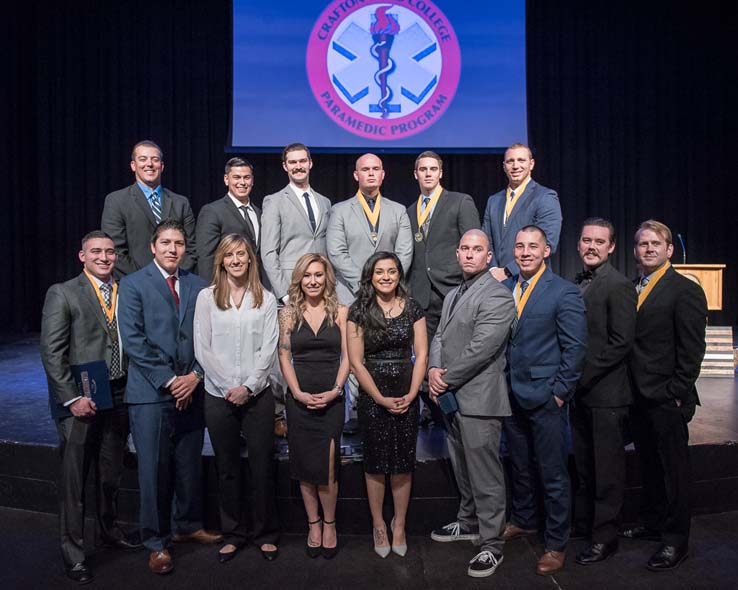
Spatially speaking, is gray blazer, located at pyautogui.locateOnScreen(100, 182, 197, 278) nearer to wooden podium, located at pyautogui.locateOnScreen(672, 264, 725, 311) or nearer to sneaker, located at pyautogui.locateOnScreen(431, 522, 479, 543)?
sneaker, located at pyautogui.locateOnScreen(431, 522, 479, 543)

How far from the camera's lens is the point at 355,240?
329cm

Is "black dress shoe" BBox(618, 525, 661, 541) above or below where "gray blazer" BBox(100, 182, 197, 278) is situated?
below

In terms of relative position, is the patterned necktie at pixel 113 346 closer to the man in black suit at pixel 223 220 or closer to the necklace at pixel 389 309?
the man in black suit at pixel 223 220

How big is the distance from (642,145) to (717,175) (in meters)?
1.10

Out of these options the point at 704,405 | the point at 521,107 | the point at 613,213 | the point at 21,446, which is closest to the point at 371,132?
the point at 521,107

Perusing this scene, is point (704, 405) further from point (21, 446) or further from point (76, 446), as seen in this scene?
point (21, 446)

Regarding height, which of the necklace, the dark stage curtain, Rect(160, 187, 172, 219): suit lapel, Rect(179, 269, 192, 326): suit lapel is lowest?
the necklace

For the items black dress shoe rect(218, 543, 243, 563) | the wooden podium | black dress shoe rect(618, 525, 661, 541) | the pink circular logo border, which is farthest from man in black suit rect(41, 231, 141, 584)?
the wooden podium

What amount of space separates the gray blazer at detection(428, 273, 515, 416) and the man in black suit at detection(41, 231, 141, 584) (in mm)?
1505

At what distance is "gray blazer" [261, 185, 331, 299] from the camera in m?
3.29

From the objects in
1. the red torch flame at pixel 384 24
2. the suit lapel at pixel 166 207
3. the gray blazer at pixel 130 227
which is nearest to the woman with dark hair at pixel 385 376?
the gray blazer at pixel 130 227

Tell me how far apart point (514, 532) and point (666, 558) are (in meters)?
0.65

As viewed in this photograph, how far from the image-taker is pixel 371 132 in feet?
21.7

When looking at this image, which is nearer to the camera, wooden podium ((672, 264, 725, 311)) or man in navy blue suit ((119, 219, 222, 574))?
man in navy blue suit ((119, 219, 222, 574))
